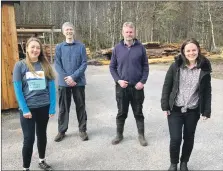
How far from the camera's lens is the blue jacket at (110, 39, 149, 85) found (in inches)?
178

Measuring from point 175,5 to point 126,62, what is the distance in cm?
2060

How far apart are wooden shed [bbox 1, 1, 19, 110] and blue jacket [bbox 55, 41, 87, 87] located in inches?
82.4

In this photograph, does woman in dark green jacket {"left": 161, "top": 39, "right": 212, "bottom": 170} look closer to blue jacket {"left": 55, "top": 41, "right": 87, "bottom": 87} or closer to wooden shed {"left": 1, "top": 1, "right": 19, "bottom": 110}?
blue jacket {"left": 55, "top": 41, "right": 87, "bottom": 87}

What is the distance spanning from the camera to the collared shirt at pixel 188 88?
11.7 feet

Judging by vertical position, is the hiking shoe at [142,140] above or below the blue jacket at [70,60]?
below

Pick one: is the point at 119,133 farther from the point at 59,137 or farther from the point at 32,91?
the point at 32,91

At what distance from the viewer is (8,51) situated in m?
6.46

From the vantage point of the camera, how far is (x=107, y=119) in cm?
620

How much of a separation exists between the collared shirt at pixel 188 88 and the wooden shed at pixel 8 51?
13.5 feet

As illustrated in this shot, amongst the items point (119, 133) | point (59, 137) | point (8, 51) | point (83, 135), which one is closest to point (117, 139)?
point (119, 133)

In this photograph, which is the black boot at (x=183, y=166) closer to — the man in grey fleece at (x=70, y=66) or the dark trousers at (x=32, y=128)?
the dark trousers at (x=32, y=128)

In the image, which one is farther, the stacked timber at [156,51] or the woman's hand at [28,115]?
the stacked timber at [156,51]

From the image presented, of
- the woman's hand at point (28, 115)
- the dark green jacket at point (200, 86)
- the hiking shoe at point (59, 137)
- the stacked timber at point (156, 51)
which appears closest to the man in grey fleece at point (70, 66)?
the hiking shoe at point (59, 137)

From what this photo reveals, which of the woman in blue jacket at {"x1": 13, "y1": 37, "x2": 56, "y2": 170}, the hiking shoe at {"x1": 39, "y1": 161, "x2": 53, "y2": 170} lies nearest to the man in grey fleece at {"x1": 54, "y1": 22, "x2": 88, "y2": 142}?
the woman in blue jacket at {"x1": 13, "y1": 37, "x2": 56, "y2": 170}
